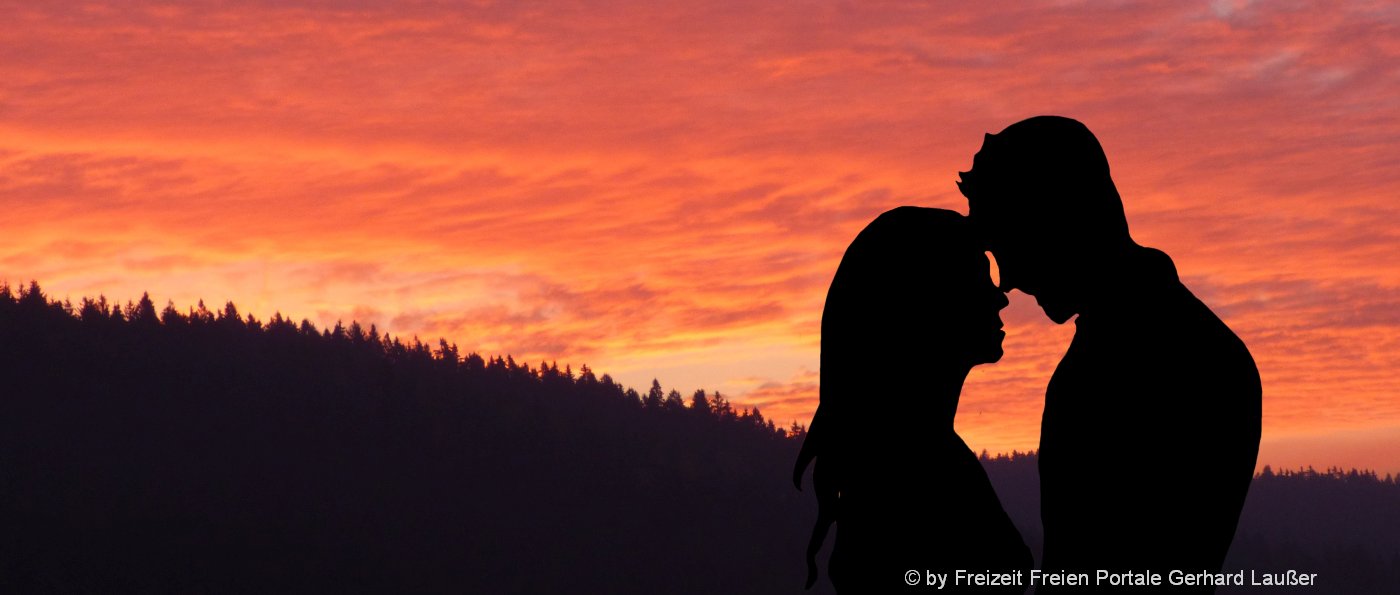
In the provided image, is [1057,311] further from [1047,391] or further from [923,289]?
[923,289]

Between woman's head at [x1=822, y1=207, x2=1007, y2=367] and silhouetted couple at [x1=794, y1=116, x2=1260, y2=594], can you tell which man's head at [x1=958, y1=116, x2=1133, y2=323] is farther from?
woman's head at [x1=822, y1=207, x2=1007, y2=367]

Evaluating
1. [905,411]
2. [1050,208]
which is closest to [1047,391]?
[1050,208]

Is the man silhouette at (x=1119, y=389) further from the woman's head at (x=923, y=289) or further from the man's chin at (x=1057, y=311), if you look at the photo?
the woman's head at (x=923, y=289)

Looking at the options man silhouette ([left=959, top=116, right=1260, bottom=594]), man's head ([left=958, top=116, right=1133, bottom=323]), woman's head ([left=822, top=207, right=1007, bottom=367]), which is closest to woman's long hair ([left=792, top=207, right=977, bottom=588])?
woman's head ([left=822, top=207, right=1007, bottom=367])

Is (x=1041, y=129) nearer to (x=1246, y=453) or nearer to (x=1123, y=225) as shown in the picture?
(x=1123, y=225)

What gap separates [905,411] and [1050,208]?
3.23 feet

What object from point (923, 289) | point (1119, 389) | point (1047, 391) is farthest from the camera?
point (923, 289)

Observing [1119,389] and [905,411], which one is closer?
[1119,389]

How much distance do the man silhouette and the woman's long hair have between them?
38 cm

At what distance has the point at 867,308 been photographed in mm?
5641

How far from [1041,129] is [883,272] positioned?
0.77 metres

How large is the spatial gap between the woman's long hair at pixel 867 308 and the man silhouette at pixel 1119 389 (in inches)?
15.0

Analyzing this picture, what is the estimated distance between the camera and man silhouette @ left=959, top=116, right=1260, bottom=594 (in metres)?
4.91

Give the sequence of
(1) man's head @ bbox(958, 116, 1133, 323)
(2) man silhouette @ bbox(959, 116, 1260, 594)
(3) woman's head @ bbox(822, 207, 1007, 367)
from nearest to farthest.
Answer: (2) man silhouette @ bbox(959, 116, 1260, 594) → (1) man's head @ bbox(958, 116, 1133, 323) → (3) woman's head @ bbox(822, 207, 1007, 367)
